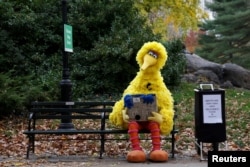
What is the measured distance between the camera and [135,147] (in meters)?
8.52

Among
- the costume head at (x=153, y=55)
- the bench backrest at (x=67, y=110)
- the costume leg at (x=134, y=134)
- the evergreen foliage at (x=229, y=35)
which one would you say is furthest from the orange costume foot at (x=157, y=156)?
the evergreen foliage at (x=229, y=35)

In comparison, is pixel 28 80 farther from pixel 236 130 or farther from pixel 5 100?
pixel 236 130

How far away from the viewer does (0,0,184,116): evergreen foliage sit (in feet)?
54.1

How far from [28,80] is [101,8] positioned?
15.6 ft

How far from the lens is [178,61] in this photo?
18734 mm

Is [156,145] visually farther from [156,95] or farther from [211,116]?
[211,116]

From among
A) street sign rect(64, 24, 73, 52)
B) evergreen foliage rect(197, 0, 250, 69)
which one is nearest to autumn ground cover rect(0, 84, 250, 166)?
street sign rect(64, 24, 73, 52)

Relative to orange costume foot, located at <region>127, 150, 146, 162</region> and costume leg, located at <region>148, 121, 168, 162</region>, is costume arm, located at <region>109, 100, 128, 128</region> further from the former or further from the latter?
orange costume foot, located at <region>127, 150, 146, 162</region>

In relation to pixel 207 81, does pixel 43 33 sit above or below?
above

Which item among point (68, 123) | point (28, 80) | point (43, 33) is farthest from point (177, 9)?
point (68, 123)

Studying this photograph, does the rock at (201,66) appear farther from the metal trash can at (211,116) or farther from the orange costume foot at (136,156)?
the orange costume foot at (136,156)

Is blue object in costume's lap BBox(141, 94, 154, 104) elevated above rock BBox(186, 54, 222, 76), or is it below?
below

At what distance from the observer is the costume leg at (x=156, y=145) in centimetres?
840

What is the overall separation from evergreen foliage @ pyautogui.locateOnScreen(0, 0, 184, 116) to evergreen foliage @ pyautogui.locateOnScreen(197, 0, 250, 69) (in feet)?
65.6
